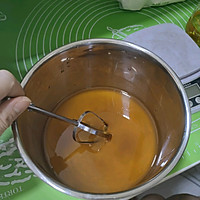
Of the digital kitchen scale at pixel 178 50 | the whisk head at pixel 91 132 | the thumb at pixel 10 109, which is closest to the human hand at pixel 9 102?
the thumb at pixel 10 109

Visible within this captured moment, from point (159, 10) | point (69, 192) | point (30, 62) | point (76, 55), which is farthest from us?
point (159, 10)

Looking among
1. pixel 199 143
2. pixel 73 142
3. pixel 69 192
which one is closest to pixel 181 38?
pixel 199 143

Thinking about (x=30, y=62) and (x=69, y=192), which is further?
(x=30, y=62)

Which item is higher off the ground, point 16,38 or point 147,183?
point 16,38

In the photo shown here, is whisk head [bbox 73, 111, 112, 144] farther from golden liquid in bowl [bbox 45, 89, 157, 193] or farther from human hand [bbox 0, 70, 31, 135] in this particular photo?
human hand [bbox 0, 70, 31, 135]

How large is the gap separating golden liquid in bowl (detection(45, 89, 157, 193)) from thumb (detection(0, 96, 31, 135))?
0.19 m

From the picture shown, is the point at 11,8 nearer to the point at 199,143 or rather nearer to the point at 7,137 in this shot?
the point at 7,137

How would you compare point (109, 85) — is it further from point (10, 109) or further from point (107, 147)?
point (10, 109)

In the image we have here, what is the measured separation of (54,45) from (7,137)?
291mm

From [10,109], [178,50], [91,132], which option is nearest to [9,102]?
[10,109]

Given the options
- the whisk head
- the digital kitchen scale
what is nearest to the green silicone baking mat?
the digital kitchen scale

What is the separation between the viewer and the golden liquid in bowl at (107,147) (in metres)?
0.63

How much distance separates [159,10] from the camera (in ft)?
2.90

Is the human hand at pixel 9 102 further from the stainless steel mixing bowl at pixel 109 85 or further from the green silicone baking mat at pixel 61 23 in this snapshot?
the green silicone baking mat at pixel 61 23
